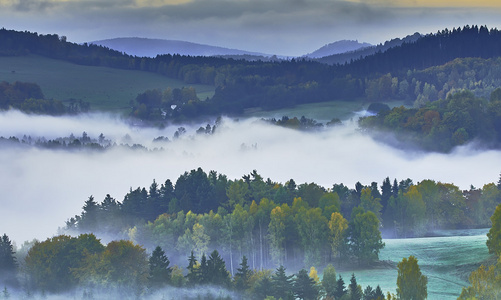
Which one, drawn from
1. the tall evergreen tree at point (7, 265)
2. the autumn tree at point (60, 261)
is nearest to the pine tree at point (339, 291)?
the autumn tree at point (60, 261)

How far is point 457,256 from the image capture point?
103 metres

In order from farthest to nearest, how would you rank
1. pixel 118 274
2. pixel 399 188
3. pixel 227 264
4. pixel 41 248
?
pixel 399 188 → pixel 227 264 → pixel 41 248 → pixel 118 274

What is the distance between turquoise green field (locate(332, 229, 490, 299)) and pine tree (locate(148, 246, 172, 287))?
1662 centimetres

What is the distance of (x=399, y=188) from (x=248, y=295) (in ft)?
186

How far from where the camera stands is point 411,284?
82.0m

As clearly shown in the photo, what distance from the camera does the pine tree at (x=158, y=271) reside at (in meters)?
Result: 93.0

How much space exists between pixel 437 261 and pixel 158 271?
28201 millimetres

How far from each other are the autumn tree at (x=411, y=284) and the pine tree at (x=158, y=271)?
2209 centimetres

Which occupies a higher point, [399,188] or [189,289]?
[399,188]

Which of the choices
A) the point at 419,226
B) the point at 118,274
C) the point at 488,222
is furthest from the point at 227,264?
the point at 488,222

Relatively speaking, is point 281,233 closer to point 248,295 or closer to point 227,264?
point 227,264

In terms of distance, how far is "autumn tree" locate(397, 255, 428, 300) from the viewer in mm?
81625

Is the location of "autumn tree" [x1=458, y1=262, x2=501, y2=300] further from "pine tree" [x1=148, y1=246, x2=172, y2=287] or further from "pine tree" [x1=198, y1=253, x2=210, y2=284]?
"pine tree" [x1=148, y1=246, x2=172, y2=287]

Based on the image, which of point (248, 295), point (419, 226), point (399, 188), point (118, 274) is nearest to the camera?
point (248, 295)
